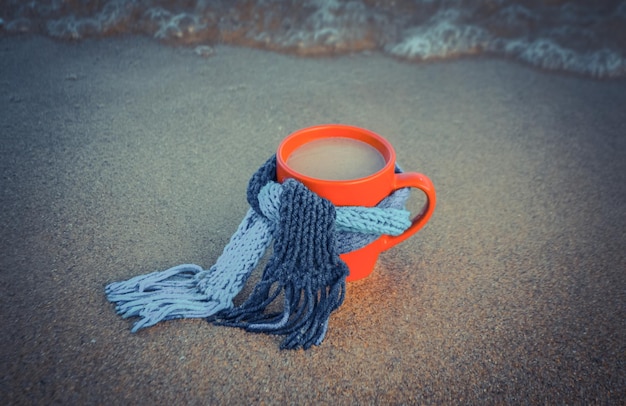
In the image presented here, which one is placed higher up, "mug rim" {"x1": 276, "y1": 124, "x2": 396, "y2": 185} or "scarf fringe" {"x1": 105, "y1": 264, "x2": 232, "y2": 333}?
"mug rim" {"x1": 276, "y1": 124, "x2": 396, "y2": 185}

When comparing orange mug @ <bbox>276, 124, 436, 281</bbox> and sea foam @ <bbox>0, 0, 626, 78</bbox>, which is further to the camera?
sea foam @ <bbox>0, 0, 626, 78</bbox>

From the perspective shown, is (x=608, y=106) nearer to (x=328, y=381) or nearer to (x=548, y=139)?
(x=548, y=139)

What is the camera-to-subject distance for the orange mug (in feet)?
2.85

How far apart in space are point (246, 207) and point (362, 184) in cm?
44

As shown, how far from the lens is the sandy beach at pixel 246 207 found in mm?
836

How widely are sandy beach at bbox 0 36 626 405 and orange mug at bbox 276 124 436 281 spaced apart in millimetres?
101

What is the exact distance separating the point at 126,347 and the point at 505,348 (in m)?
0.66

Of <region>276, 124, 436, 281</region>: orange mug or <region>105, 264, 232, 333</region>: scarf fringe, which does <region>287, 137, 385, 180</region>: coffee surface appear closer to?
<region>276, 124, 436, 281</region>: orange mug

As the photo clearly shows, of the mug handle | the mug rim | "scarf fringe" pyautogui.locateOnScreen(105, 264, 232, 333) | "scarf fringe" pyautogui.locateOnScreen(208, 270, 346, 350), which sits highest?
the mug rim

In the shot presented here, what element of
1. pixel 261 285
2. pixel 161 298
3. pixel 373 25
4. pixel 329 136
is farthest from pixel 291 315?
pixel 373 25

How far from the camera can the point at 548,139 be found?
1519 mm

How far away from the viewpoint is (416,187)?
92cm

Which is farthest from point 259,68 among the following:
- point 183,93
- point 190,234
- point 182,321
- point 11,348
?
point 11,348

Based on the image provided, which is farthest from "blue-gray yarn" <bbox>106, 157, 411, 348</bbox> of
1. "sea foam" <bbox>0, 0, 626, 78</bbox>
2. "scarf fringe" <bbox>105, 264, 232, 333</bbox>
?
"sea foam" <bbox>0, 0, 626, 78</bbox>
